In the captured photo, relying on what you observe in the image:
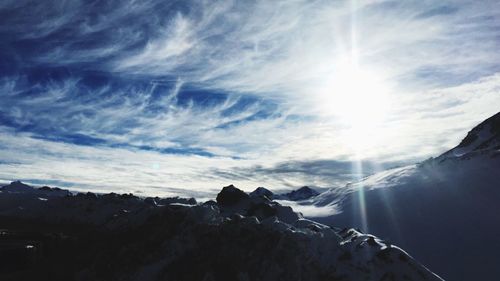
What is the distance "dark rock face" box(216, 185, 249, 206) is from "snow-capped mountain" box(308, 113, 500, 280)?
29385mm

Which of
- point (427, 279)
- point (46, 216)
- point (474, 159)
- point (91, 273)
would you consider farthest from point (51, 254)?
point (474, 159)

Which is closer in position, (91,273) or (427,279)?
(427,279)

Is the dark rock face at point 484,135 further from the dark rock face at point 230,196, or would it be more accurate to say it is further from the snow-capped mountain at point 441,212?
the dark rock face at point 230,196

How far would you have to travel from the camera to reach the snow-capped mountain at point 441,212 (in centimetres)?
6144

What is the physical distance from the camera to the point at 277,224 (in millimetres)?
35938

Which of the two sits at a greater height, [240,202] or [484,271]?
[240,202]

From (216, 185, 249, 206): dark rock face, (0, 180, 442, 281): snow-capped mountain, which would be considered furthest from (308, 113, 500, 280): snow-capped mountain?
(0, 180, 442, 281): snow-capped mountain

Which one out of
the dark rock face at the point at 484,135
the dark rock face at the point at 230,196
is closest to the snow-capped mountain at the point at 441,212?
the dark rock face at the point at 484,135

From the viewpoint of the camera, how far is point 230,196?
73.8 metres

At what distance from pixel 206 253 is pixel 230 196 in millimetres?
39067

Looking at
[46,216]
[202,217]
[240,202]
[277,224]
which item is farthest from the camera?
[46,216]

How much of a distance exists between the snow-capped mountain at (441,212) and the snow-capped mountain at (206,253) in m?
32.1

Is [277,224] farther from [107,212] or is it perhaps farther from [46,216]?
[46,216]

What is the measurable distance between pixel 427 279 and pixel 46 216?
87.3 m
